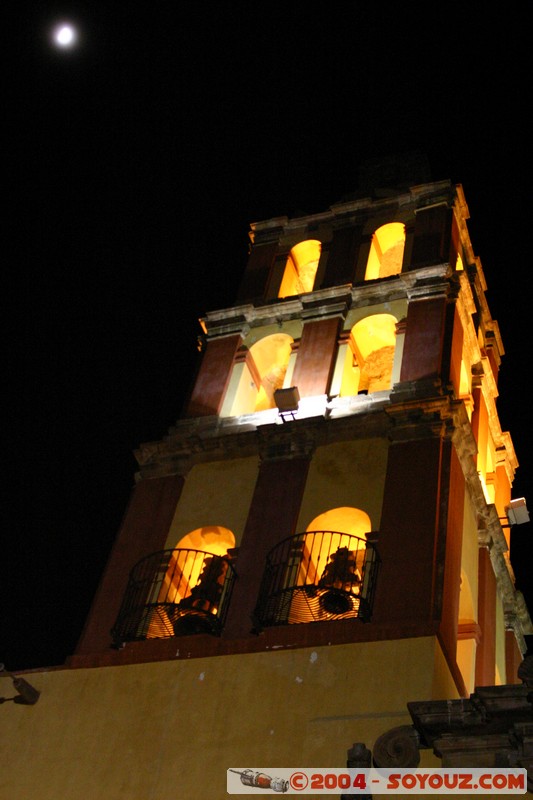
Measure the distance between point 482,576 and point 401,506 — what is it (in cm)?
296

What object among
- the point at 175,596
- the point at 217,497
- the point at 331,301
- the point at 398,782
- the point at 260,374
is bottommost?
the point at 398,782

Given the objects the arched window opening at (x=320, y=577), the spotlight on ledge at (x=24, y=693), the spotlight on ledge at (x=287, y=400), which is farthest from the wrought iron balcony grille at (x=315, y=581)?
the spotlight on ledge at (x=24, y=693)

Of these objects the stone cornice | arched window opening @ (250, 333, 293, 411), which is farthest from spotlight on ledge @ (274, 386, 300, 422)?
the stone cornice

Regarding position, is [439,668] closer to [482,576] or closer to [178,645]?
[178,645]

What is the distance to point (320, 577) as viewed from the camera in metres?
14.9

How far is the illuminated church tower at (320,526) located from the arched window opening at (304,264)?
0.15 feet

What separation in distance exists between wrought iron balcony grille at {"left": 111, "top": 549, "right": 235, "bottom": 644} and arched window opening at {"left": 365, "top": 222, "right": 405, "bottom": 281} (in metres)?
8.59

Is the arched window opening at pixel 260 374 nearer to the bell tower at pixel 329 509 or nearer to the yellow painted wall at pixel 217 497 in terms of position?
the bell tower at pixel 329 509

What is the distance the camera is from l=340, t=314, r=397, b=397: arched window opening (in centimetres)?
1958

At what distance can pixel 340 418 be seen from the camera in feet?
55.1

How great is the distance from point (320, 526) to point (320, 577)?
108 centimetres

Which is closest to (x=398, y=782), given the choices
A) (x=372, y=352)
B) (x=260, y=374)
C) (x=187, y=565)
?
(x=187, y=565)

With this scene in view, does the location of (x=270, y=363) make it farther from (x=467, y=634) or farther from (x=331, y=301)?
(x=467, y=634)

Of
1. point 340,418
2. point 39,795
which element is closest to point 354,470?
point 340,418
